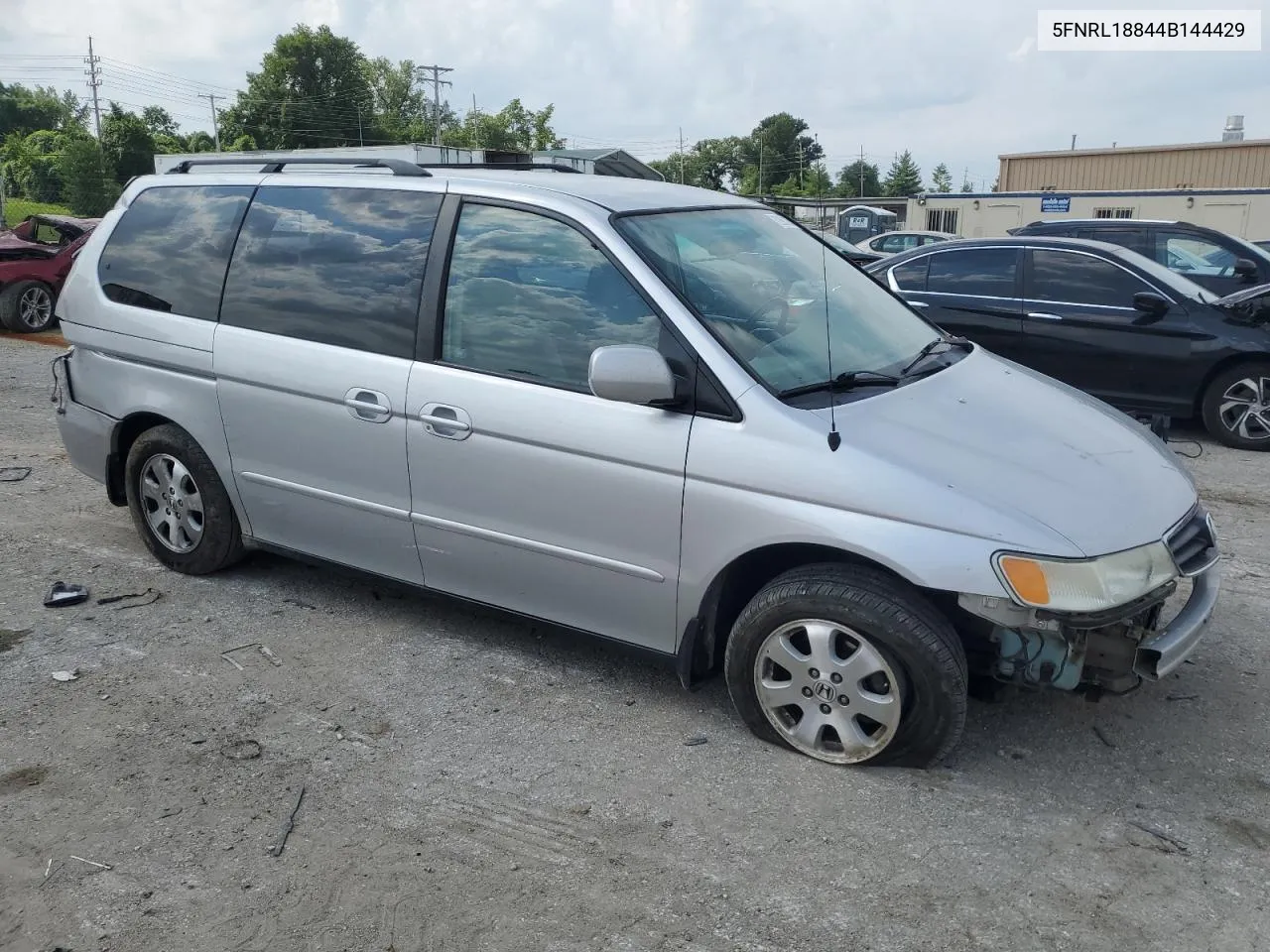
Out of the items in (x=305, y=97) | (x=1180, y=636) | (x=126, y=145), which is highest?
(x=305, y=97)

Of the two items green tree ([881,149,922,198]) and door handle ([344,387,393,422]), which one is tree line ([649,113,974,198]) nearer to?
green tree ([881,149,922,198])

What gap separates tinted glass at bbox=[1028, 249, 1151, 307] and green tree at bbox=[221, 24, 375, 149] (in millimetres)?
83626

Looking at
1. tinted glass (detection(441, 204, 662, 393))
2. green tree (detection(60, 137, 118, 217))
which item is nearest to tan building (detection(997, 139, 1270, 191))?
tinted glass (detection(441, 204, 662, 393))

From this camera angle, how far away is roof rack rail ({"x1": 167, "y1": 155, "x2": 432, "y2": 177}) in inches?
175

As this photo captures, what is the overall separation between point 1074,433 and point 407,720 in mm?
2524

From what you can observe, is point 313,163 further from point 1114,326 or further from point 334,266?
point 1114,326

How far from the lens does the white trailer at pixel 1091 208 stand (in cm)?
2761

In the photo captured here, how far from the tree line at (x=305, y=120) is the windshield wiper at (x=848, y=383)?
225ft

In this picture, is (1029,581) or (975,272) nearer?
(1029,581)

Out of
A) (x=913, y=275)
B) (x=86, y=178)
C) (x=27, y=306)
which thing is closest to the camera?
(x=913, y=275)

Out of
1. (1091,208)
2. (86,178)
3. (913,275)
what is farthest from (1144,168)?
(86,178)

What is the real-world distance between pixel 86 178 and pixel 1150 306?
188ft

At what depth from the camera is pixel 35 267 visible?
13945 mm

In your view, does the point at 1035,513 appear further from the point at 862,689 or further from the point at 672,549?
the point at 672,549
